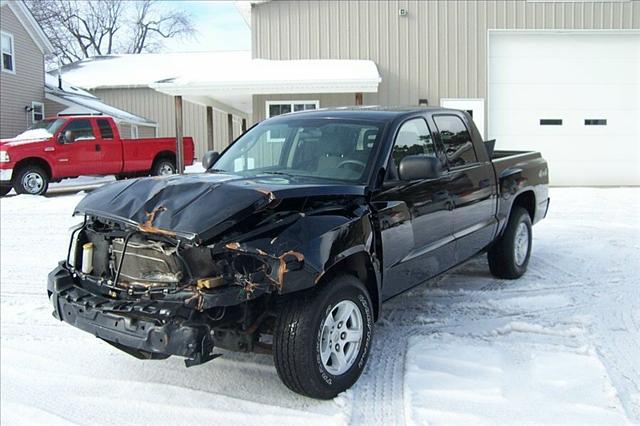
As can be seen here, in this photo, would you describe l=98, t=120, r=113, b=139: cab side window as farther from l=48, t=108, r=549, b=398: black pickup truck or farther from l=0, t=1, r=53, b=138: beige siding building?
l=48, t=108, r=549, b=398: black pickup truck


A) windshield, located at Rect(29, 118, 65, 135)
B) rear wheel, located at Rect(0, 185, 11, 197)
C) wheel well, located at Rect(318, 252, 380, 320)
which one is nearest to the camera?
wheel well, located at Rect(318, 252, 380, 320)

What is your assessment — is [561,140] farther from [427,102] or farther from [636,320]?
[636,320]

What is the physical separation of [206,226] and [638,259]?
6008 mm

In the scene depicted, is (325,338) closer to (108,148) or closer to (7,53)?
(108,148)

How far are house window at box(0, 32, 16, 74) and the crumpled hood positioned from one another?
69.8 feet

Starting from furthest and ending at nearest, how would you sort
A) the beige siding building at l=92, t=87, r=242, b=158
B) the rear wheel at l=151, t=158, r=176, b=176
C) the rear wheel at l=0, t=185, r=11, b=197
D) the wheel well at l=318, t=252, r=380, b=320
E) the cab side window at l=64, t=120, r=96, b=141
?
1. the beige siding building at l=92, t=87, r=242, b=158
2. the rear wheel at l=151, t=158, r=176, b=176
3. the cab side window at l=64, t=120, r=96, b=141
4. the rear wheel at l=0, t=185, r=11, b=197
5. the wheel well at l=318, t=252, r=380, b=320

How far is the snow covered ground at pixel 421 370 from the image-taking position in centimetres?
359

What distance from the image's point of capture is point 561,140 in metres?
16.7

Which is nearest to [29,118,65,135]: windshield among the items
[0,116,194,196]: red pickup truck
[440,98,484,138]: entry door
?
[0,116,194,196]: red pickup truck

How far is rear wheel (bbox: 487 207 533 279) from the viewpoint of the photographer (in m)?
6.38

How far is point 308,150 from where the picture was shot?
16.0 feet

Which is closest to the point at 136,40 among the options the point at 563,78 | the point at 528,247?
the point at 563,78

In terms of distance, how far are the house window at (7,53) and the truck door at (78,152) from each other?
8.43 meters

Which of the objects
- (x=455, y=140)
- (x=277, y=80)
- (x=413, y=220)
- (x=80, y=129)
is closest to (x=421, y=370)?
(x=413, y=220)
